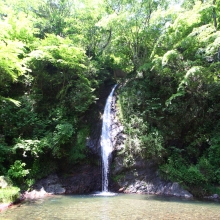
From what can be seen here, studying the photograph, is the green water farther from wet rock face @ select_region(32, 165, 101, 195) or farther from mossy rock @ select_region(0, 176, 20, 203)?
wet rock face @ select_region(32, 165, 101, 195)

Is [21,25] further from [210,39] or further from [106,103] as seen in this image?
[210,39]

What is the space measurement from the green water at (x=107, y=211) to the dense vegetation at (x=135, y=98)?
3.18 metres

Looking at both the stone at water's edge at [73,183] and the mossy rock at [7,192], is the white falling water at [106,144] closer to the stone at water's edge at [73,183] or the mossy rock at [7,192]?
the stone at water's edge at [73,183]

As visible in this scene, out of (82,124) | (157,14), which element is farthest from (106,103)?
(157,14)

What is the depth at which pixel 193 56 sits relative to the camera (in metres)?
15.2

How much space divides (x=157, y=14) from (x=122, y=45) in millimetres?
3959

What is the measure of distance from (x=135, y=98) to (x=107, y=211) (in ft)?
30.7

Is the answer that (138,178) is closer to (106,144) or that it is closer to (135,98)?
(106,144)

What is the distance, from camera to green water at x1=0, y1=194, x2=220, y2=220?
693 centimetres

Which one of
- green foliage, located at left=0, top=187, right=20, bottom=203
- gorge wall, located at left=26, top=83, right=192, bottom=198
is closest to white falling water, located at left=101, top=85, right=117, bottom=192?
gorge wall, located at left=26, top=83, right=192, bottom=198

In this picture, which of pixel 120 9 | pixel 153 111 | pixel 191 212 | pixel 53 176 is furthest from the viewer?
pixel 120 9

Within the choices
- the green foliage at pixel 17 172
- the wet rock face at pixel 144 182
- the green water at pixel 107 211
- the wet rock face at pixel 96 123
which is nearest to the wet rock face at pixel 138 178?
the wet rock face at pixel 144 182

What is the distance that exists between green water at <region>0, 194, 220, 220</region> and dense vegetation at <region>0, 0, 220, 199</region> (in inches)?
125

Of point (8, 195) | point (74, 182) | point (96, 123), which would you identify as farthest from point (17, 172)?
point (96, 123)
